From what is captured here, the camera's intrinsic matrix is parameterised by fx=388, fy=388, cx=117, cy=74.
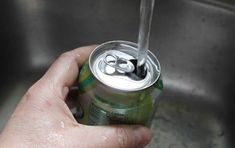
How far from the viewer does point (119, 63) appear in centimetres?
49

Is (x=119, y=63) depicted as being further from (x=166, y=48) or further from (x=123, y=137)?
(x=166, y=48)

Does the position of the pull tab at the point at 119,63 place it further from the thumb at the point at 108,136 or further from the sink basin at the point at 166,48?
the sink basin at the point at 166,48

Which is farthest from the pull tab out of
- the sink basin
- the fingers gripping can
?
the sink basin


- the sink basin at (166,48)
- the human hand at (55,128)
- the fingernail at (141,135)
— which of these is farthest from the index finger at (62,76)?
the sink basin at (166,48)

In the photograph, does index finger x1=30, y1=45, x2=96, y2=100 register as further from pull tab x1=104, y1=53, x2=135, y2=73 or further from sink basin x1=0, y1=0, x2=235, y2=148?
sink basin x1=0, y1=0, x2=235, y2=148

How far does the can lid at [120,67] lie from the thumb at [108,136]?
0.19ft

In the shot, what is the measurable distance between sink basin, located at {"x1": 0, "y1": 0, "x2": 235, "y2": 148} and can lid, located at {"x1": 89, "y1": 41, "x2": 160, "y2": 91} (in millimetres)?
256

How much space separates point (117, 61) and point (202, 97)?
14.6 inches

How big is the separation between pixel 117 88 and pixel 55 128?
3.5 inches

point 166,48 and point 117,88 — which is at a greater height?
point 117,88

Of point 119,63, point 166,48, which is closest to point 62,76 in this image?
point 119,63

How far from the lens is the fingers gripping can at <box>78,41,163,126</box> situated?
17.9 inches

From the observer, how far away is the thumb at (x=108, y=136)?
0.46m

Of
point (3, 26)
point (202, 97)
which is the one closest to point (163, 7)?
point (202, 97)
